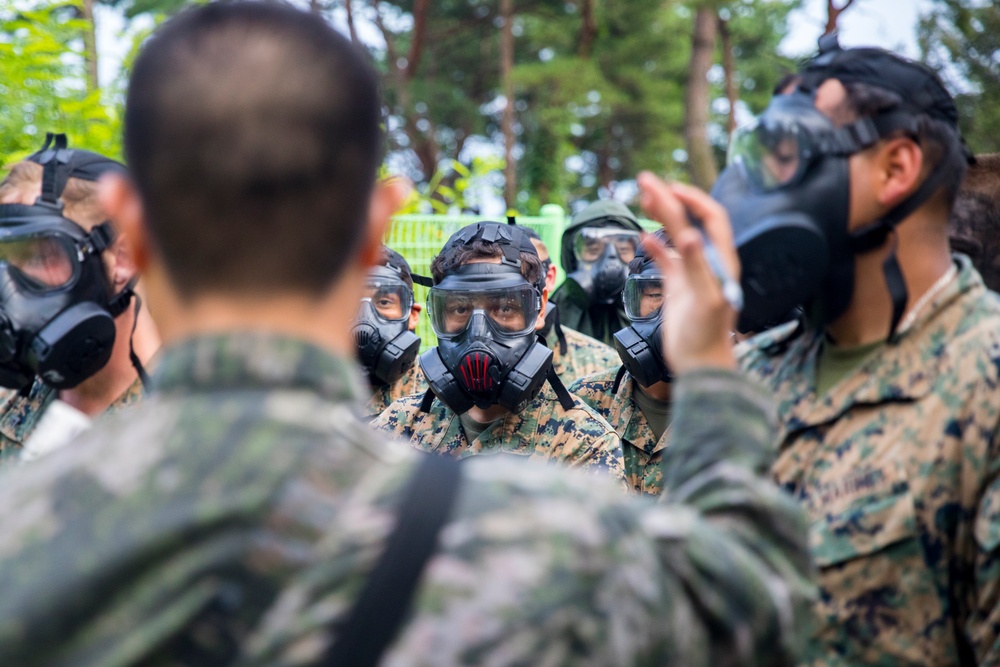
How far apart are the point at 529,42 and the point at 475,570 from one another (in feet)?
84.6

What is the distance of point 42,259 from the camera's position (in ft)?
11.2

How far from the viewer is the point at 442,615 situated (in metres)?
1.39

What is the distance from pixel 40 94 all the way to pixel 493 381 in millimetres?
4877

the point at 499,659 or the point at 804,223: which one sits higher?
the point at 804,223

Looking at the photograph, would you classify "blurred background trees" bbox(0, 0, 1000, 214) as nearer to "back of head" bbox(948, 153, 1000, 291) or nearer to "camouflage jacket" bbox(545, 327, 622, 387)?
"camouflage jacket" bbox(545, 327, 622, 387)

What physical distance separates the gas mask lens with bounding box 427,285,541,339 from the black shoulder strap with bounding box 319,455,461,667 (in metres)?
3.54

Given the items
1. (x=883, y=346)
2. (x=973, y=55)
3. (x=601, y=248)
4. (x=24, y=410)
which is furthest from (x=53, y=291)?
(x=973, y=55)

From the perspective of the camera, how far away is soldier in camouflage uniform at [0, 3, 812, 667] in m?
1.34

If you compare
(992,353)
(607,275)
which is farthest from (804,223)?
(607,275)

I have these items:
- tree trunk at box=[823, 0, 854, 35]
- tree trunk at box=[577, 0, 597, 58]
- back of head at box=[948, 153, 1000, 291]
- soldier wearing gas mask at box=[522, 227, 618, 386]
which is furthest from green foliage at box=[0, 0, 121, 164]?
tree trunk at box=[577, 0, 597, 58]

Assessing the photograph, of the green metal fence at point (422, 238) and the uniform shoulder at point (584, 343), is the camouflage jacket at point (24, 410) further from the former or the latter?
the green metal fence at point (422, 238)

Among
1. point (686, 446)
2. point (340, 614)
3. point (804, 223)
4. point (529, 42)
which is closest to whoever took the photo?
point (340, 614)

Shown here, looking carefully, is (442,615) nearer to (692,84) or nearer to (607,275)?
(607,275)

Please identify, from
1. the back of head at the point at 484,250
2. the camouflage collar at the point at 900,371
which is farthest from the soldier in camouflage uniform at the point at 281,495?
the back of head at the point at 484,250
